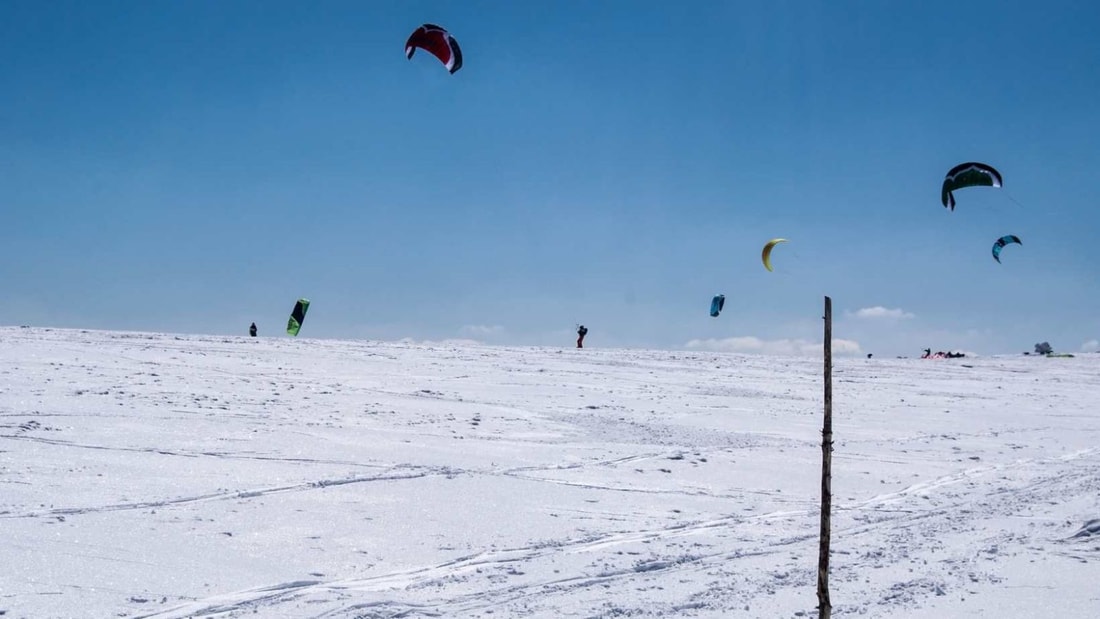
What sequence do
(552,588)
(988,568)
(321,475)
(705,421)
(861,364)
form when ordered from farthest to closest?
(861,364)
(705,421)
(321,475)
(988,568)
(552,588)

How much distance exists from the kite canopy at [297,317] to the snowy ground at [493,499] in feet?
30.5

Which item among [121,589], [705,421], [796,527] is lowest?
[121,589]

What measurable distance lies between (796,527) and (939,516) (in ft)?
5.21

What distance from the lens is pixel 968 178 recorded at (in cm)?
1463

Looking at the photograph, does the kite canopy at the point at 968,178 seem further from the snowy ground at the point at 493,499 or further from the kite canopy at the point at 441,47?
the kite canopy at the point at 441,47

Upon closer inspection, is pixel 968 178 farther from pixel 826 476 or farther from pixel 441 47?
pixel 826 476

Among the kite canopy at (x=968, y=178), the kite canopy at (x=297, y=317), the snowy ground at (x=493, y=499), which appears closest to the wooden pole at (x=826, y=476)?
the snowy ground at (x=493, y=499)

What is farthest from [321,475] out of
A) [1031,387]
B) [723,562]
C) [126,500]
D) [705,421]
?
[1031,387]

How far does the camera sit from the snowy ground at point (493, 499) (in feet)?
19.4

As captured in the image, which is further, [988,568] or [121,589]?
[988,568]

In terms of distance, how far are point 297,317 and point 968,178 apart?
695 inches

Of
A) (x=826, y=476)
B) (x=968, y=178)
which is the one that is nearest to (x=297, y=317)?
(x=968, y=178)

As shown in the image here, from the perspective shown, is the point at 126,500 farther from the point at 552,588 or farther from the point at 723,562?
the point at 723,562

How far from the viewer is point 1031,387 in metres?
22.1
